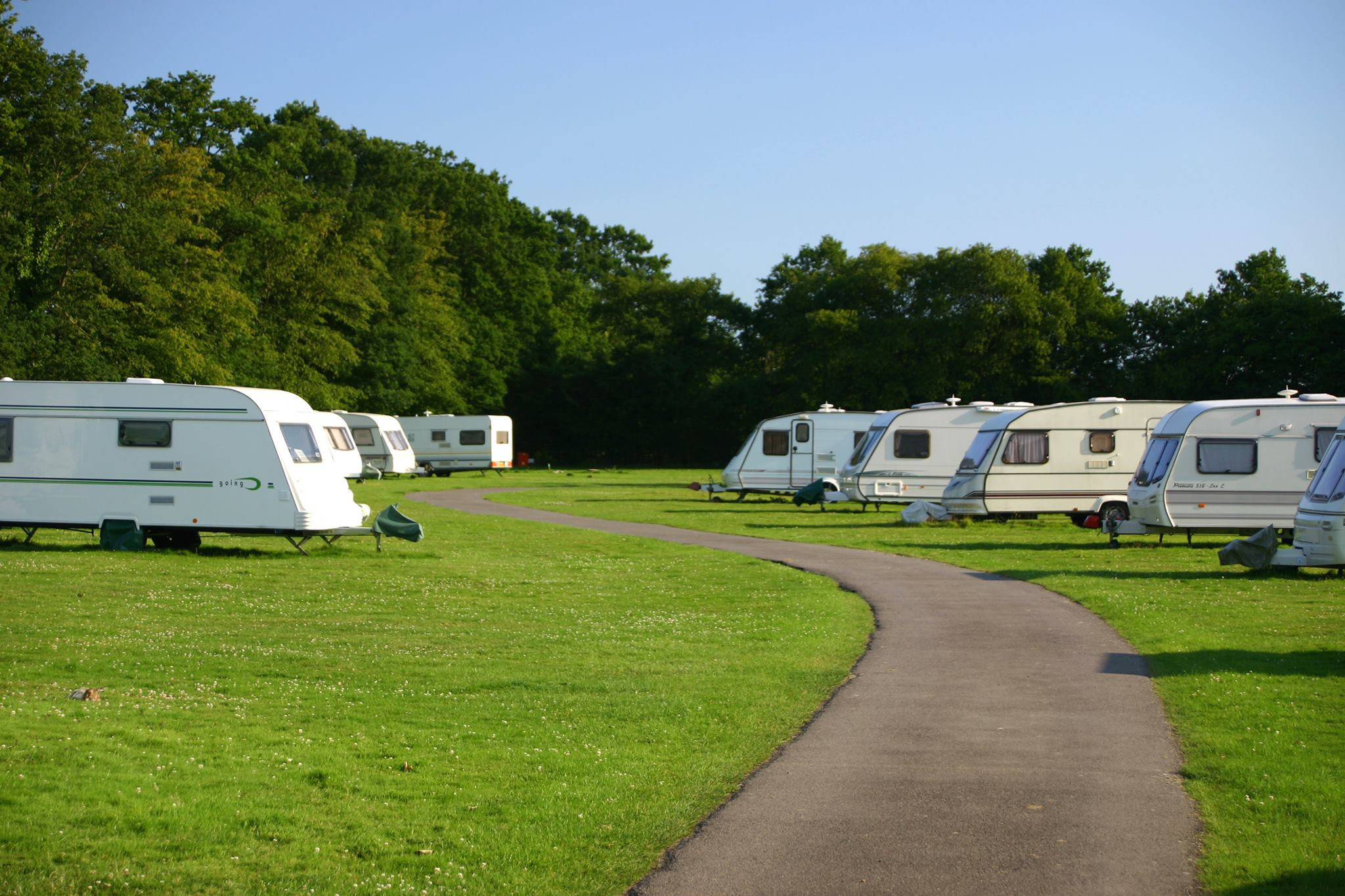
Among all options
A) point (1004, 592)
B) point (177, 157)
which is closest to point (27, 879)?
point (1004, 592)

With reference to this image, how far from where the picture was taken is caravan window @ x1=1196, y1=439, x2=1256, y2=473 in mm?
22516

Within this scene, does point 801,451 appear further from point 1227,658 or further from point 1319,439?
point 1227,658

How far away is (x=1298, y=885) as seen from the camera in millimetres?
5387

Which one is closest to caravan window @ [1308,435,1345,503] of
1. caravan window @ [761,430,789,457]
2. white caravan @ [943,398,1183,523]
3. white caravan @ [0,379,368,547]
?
white caravan @ [943,398,1183,523]

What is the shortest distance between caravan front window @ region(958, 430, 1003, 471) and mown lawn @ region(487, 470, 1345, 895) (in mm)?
1448

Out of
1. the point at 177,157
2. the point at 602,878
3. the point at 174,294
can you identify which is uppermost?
the point at 177,157

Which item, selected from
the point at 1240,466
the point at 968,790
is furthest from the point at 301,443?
the point at 1240,466

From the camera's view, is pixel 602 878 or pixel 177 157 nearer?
pixel 602 878

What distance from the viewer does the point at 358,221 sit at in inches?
2584

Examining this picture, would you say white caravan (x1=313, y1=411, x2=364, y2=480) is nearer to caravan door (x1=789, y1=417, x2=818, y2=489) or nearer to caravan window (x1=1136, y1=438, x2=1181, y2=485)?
caravan door (x1=789, y1=417, x2=818, y2=489)

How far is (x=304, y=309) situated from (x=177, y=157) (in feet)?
39.0

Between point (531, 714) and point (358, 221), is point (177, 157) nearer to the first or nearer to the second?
point (358, 221)

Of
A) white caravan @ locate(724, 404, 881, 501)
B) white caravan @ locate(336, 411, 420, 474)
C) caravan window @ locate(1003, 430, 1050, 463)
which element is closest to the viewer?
caravan window @ locate(1003, 430, 1050, 463)

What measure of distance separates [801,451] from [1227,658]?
26.1 m
